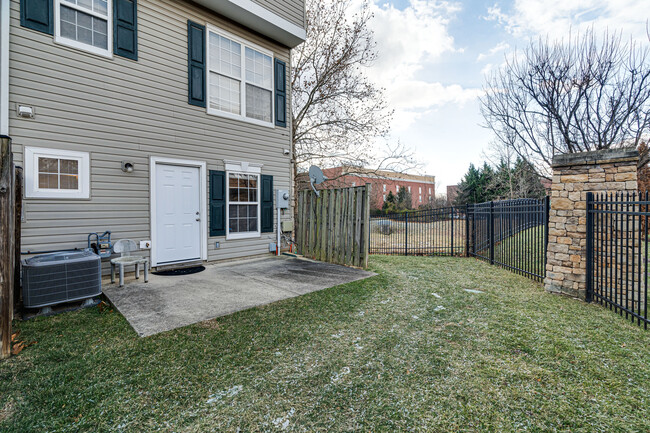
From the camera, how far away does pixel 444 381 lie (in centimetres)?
213

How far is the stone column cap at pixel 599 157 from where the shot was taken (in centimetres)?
389

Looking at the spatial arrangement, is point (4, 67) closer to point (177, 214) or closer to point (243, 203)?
point (177, 214)

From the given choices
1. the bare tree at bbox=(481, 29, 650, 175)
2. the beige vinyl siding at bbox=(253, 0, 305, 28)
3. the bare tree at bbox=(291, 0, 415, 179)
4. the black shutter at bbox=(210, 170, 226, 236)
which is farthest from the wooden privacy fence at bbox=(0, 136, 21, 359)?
the bare tree at bbox=(481, 29, 650, 175)

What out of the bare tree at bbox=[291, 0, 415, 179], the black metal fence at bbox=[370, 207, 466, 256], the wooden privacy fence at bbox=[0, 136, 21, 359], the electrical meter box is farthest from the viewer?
the bare tree at bbox=[291, 0, 415, 179]

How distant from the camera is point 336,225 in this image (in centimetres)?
627

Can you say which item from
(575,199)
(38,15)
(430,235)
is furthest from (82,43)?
(430,235)

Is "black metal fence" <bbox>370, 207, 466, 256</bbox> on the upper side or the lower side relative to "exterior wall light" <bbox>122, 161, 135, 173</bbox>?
lower

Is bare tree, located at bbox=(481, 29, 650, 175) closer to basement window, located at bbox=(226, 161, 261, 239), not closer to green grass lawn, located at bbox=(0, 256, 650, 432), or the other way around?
green grass lawn, located at bbox=(0, 256, 650, 432)

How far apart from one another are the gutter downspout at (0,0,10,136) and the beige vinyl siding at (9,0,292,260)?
9cm

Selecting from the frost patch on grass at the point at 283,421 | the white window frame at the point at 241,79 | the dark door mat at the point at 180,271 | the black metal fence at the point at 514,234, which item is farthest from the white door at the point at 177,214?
the black metal fence at the point at 514,234

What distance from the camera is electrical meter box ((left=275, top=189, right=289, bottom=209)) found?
7.20m

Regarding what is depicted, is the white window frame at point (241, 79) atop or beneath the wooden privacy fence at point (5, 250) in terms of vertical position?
atop

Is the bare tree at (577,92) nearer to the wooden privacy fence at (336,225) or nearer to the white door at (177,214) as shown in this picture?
the wooden privacy fence at (336,225)

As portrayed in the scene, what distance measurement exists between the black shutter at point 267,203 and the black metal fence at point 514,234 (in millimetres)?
5017
